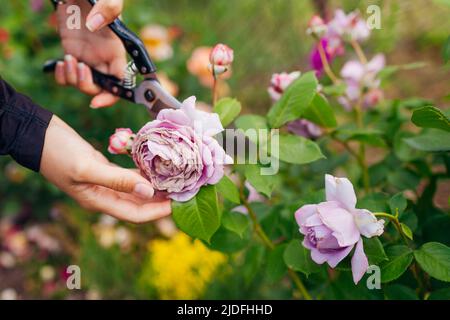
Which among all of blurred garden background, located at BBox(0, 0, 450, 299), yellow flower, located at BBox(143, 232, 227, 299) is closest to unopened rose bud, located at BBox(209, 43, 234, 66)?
blurred garden background, located at BBox(0, 0, 450, 299)

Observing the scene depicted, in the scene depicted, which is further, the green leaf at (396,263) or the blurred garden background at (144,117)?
the blurred garden background at (144,117)

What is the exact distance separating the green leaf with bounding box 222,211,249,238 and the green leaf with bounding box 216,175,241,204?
0.08 metres

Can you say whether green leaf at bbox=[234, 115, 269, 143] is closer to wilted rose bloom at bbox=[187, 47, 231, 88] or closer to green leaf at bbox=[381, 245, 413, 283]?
green leaf at bbox=[381, 245, 413, 283]

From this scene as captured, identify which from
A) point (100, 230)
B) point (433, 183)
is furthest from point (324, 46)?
point (100, 230)

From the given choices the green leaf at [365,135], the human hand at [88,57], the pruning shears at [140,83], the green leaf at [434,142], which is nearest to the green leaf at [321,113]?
the green leaf at [365,135]

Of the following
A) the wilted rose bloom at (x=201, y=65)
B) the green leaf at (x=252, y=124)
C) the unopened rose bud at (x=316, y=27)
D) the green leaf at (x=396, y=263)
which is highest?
the wilted rose bloom at (x=201, y=65)

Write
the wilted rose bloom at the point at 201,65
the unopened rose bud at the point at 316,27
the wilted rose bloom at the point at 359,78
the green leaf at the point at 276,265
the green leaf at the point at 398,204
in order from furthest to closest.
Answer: the wilted rose bloom at the point at 201,65
the wilted rose bloom at the point at 359,78
the unopened rose bud at the point at 316,27
the green leaf at the point at 276,265
the green leaf at the point at 398,204

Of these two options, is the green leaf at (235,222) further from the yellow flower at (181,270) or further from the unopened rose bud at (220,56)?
the yellow flower at (181,270)

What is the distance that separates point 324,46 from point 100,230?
115cm

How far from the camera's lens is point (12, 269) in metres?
2.13

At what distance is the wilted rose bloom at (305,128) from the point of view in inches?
43.6

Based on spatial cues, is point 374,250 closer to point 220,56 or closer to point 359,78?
point 220,56

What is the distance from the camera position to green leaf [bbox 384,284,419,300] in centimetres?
93

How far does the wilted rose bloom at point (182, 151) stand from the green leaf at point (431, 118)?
0.28 meters
